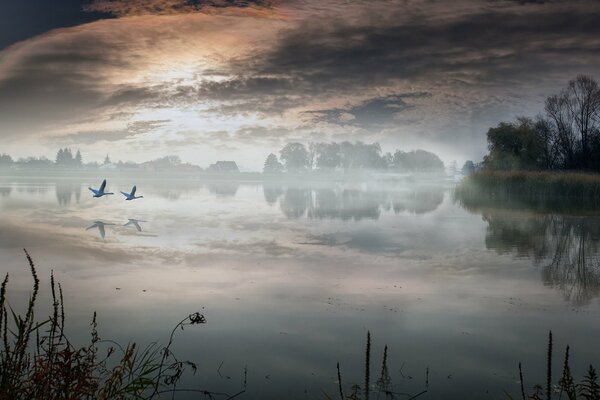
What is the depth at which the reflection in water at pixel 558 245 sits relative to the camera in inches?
414

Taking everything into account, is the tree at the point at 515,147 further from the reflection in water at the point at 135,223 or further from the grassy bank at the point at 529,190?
the reflection in water at the point at 135,223

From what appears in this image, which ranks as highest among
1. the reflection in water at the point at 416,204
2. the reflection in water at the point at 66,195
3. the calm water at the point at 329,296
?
the reflection in water at the point at 66,195

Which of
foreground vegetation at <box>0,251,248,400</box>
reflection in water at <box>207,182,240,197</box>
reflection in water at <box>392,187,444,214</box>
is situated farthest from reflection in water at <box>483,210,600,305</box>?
reflection in water at <box>207,182,240,197</box>

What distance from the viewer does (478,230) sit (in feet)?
66.3

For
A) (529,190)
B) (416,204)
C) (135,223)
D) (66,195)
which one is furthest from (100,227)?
(529,190)

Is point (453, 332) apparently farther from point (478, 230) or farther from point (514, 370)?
point (478, 230)

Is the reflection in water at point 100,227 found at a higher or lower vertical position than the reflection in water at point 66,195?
lower

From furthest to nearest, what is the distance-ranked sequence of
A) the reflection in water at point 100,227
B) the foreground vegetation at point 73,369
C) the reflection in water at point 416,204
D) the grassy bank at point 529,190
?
the grassy bank at point 529,190 < the reflection in water at point 416,204 < the reflection in water at point 100,227 < the foreground vegetation at point 73,369

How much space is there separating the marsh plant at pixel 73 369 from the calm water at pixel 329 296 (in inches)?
17.2

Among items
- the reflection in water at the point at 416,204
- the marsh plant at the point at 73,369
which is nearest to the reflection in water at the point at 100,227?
the marsh plant at the point at 73,369

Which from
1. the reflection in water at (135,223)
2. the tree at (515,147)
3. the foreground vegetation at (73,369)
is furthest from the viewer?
the tree at (515,147)

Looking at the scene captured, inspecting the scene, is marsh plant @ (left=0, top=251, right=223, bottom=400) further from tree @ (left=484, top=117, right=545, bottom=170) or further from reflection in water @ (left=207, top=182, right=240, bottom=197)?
tree @ (left=484, top=117, right=545, bottom=170)

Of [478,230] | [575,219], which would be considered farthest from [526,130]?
[478,230]

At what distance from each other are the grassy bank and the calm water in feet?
55.1
